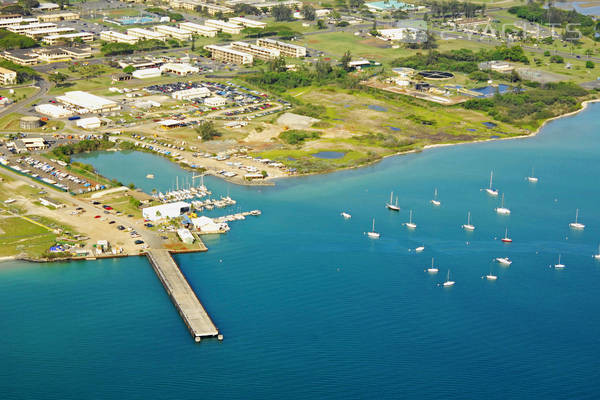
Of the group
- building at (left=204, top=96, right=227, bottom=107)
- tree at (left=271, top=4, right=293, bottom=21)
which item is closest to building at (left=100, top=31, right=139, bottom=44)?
building at (left=204, top=96, right=227, bottom=107)

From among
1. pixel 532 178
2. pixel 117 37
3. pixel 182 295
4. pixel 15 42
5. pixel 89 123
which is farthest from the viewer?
pixel 117 37

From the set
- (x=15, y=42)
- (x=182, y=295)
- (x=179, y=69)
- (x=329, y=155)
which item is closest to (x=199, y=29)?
(x=179, y=69)

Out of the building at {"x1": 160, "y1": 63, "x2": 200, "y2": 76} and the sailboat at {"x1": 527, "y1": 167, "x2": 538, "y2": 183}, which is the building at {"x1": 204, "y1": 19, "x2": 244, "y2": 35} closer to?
the building at {"x1": 160, "y1": 63, "x2": 200, "y2": 76}

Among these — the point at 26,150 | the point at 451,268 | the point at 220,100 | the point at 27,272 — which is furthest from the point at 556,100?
the point at 27,272

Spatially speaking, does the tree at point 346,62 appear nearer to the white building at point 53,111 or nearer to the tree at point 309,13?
the tree at point 309,13

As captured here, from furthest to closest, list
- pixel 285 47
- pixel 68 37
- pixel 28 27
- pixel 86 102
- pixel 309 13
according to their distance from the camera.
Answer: pixel 309 13, pixel 28 27, pixel 68 37, pixel 285 47, pixel 86 102

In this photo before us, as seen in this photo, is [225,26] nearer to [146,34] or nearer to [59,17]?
[146,34]

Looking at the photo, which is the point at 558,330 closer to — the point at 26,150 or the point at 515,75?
the point at 26,150
